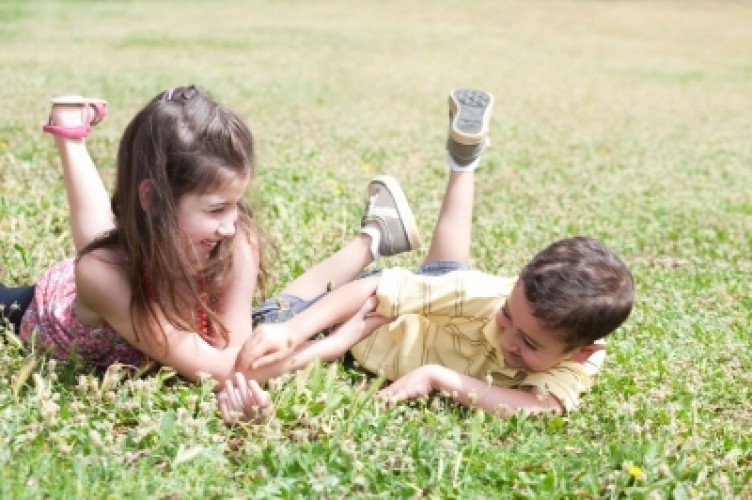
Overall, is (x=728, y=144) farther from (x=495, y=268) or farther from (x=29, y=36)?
(x=29, y=36)

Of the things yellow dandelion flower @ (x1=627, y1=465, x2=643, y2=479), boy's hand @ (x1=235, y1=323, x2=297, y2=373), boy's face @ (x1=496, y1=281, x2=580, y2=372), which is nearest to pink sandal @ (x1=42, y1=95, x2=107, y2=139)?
boy's hand @ (x1=235, y1=323, x2=297, y2=373)

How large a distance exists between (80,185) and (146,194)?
1.45 metres

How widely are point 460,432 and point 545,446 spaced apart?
304 millimetres

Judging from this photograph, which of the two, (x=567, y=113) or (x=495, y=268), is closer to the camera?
(x=495, y=268)

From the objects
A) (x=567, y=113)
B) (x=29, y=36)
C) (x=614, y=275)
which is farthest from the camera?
(x=29, y=36)

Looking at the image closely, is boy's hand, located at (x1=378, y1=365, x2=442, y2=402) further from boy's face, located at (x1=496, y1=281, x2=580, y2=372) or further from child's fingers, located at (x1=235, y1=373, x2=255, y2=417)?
child's fingers, located at (x1=235, y1=373, x2=255, y2=417)

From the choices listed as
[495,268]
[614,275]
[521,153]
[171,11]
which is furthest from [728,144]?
[171,11]

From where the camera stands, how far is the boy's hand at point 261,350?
4152 millimetres

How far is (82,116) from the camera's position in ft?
17.2

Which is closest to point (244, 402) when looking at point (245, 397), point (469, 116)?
point (245, 397)

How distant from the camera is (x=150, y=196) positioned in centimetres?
399

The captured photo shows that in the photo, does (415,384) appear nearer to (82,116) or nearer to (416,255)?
(82,116)

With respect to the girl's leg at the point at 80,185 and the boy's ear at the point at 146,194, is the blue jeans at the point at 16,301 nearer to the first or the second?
the girl's leg at the point at 80,185

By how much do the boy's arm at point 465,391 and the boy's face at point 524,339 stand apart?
0.14 metres
